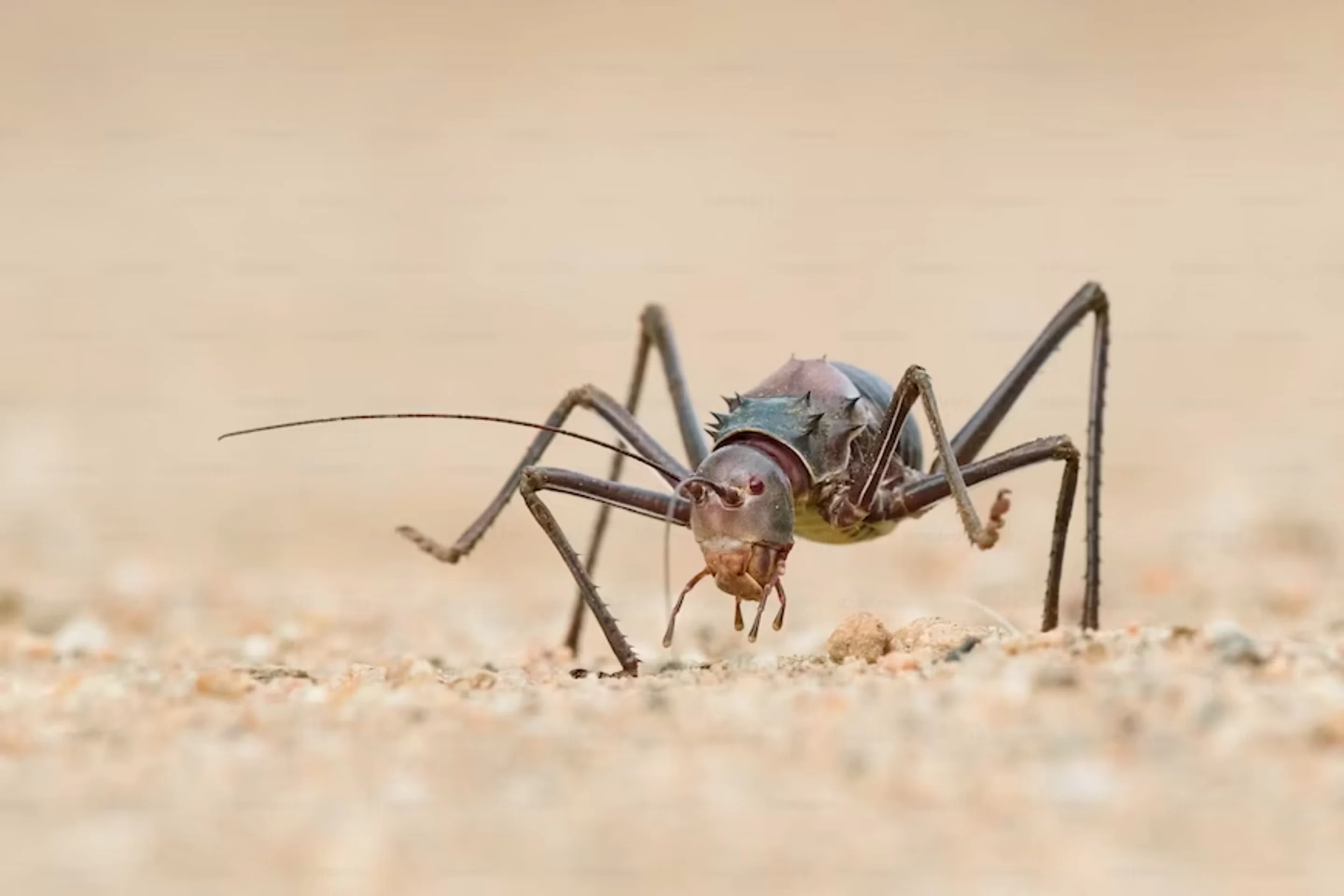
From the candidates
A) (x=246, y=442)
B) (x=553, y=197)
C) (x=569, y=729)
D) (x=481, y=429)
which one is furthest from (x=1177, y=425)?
(x=569, y=729)

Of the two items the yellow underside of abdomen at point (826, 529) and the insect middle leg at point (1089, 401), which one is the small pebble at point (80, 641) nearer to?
the yellow underside of abdomen at point (826, 529)

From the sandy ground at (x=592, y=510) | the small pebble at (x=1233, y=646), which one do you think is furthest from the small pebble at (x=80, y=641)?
the small pebble at (x=1233, y=646)

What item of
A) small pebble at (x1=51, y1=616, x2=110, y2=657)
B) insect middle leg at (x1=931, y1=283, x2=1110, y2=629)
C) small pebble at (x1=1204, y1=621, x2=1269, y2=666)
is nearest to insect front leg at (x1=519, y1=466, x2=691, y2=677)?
insect middle leg at (x1=931, y1=283, x2=1110, y2=629)

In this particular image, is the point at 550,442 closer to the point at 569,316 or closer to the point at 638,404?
the point at 638,404

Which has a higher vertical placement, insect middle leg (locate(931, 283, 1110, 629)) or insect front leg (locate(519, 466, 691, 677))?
insect middle leg (locate(931, 283, 1110, 629))

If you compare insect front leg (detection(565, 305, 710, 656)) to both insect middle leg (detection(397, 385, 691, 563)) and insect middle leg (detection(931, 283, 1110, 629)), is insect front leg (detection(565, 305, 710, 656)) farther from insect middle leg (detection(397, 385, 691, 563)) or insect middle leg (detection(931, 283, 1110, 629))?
insect middle leg (detection(931, 283, 1110, 629))

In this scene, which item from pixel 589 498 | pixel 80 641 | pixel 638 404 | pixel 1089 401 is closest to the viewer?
pixel 589 498

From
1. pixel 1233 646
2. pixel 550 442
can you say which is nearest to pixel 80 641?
pixel 550 442
